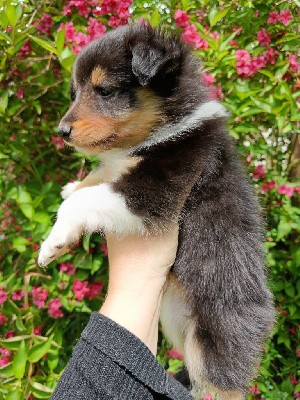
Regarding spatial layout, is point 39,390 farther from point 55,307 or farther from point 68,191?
point 68,191

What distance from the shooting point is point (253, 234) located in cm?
223

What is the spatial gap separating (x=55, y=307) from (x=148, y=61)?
4.92 ft

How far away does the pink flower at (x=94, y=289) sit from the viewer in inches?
118

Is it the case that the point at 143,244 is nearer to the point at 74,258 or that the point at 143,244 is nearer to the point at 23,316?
the point at 74,258

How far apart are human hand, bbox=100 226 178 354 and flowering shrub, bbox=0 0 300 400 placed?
0.66 m

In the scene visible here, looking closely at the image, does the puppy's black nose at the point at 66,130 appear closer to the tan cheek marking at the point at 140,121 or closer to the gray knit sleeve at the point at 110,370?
the tan cheek marking at the point at 140,121

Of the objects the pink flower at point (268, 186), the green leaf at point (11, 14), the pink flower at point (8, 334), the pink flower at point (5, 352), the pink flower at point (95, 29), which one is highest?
the green leaf at point (11, 14)

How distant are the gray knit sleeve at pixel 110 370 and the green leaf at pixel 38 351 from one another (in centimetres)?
87

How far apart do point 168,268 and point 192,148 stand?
54 centimetres

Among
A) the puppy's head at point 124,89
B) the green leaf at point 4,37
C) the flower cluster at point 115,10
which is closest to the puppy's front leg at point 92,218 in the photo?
the puppy's head at point 124,89

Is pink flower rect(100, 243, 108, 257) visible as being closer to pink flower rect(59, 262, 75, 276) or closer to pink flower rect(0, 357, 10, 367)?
pink flower rect(59, 262, 75, 276)

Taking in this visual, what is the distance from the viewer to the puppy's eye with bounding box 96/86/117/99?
2.18 metres

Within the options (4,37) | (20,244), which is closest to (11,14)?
(4,37)

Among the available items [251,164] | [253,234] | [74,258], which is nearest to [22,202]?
[74,258]
